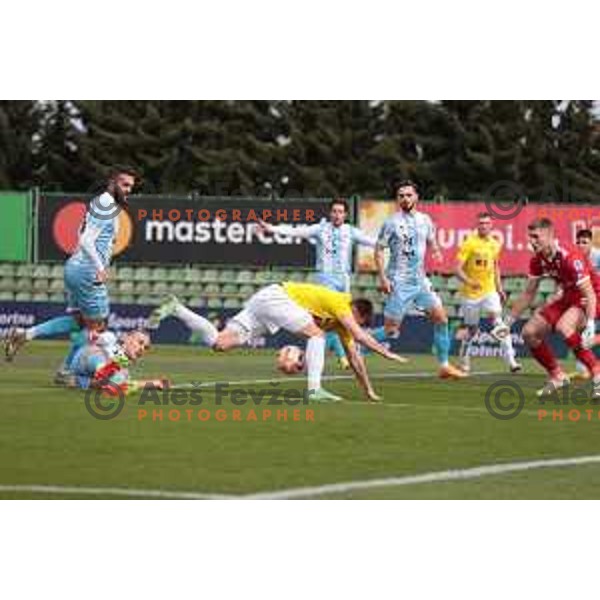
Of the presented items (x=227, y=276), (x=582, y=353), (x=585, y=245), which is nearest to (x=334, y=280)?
(x=585, y=245)

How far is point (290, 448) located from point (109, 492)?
256cm

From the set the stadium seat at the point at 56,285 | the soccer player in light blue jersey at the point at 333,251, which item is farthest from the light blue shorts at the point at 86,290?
the stadium seat at the point at 56,285

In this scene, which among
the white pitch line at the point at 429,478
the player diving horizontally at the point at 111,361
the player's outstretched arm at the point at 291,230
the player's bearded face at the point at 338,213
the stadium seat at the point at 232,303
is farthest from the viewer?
the stadium seat at the point at 232,303

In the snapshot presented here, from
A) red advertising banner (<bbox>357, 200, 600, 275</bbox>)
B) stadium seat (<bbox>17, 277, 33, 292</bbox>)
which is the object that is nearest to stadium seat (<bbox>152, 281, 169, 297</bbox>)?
stadium seat (<bbox>17, 277, 33, 292</bbox>)

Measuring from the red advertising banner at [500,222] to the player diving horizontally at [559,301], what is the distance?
15.6 meters

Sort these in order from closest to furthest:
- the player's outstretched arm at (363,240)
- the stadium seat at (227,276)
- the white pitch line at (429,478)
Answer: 1. the white pitch line at (429,478)
2. the player's outstretched arm at (363,240)
3. the stadium seat at (227,276)

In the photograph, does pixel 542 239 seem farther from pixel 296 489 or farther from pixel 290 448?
pixel 296 489

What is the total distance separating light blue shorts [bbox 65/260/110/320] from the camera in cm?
1839

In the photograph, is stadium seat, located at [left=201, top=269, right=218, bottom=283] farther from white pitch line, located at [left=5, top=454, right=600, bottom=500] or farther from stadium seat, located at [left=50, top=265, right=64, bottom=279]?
white pitch line, located at [left=5, top=454, right=600, bottom=500]

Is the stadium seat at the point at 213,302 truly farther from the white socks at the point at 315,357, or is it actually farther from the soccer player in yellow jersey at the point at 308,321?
the white socks at the point at 315,357

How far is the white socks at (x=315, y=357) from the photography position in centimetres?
1631

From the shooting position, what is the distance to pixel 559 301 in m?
18.1

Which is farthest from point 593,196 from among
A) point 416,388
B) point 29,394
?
point 29,394

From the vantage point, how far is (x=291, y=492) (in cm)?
1102
